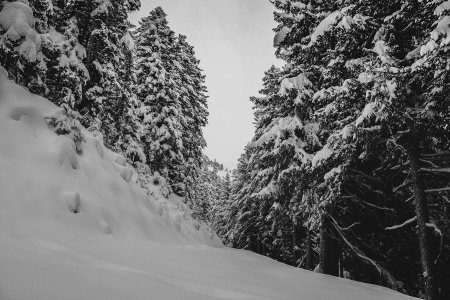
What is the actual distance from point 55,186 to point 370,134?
710 cm

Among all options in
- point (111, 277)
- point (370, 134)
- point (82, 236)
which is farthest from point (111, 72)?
point (111, 277)

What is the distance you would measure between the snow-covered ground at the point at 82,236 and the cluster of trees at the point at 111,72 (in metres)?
0.93

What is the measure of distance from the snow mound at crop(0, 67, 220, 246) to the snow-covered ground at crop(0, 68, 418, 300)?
0.05 ft

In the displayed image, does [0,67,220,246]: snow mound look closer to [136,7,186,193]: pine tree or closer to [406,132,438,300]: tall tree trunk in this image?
[406,132,438,300]: tall tree trunk

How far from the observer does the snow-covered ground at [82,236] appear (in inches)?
88.2

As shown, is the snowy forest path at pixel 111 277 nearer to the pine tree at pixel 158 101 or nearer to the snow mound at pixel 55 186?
the snow mound at pixel 55 186

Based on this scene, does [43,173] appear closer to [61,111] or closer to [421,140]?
[61,111]

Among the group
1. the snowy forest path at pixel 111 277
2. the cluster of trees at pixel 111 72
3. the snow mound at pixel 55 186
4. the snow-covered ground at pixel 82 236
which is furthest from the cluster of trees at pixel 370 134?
the cluster of trees at pixel 111 72

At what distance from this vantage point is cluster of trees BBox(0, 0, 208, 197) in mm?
6340

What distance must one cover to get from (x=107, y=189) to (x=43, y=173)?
152cm

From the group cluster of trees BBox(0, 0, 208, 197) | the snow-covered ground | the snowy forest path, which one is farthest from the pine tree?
the snowy forest path

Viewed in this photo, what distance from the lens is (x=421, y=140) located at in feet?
26.2

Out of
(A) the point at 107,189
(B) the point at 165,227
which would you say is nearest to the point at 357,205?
(B) the point at 165,227

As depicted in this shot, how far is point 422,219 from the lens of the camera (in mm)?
7273
